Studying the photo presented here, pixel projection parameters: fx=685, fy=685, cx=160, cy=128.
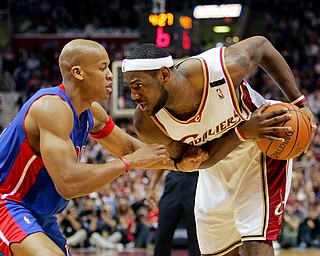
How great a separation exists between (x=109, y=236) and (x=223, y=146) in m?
7.40

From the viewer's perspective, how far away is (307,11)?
22.0m

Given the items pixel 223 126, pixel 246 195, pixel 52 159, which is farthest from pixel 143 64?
pixel 246 195

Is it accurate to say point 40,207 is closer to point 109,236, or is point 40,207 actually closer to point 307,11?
point 109,236

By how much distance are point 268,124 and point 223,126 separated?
A: 30 centimetres

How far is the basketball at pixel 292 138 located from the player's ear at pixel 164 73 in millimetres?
666

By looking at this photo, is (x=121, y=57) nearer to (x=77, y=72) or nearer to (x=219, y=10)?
(x=219, y=10)

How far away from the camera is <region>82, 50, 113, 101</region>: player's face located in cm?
384

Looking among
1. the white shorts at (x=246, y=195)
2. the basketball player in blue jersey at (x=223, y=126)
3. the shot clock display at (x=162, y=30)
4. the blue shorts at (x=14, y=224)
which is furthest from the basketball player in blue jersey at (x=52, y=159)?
the shot clock display at (x=162, y=30)

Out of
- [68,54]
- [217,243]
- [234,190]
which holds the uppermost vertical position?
[68,54]

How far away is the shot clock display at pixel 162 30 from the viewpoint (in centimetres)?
941

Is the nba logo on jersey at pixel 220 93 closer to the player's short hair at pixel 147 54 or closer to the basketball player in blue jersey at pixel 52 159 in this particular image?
the player's short hair at pixel 147 54

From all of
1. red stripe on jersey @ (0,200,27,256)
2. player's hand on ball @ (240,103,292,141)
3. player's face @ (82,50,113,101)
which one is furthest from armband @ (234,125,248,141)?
red stripe on jersey @ (0,200,27,256)

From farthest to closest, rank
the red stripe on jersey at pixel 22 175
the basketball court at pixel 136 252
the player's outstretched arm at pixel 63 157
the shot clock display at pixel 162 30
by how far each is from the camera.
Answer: the basketball court at pixel 136 252 < the shot clock display at pixel 162 30 < the red stripe on jersey at pixel 22 175 < the player's outstretched arm at pixel 63 157

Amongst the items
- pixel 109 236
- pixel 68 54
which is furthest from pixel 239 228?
pixel 109 236
